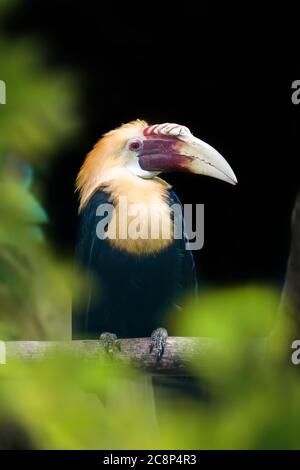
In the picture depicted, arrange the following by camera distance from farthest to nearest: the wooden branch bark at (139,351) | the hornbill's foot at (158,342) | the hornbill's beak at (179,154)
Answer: the hornbill's beak at (179,154) < the hornbill's foot at (158,342) < the wooden branch bark at (139,351)

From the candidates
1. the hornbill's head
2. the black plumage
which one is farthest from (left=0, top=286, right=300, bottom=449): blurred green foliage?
the hornbill's head

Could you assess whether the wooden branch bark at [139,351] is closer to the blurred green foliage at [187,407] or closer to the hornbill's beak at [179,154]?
the blurred green foliage at [187,407]

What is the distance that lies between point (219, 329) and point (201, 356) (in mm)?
390

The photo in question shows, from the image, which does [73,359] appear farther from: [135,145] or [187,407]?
[135,145]

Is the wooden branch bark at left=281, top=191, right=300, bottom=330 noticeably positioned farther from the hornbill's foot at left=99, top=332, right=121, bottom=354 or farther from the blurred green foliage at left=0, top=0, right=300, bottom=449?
the hornbill's foot at left=99, top=332, right=121, bottom=354

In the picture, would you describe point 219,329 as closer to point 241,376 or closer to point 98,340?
point 241,376

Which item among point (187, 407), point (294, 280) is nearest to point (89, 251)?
point (187, 407)

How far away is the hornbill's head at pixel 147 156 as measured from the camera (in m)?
2.16

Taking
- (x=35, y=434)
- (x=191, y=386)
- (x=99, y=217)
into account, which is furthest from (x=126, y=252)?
(x=35, y=434)

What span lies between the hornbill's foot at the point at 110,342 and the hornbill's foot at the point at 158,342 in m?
0.08

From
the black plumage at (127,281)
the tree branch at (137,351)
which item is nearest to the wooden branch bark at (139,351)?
the tree branch at (137,351)

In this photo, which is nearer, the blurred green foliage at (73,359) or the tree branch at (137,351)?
the blurred green foliage at (73,359)

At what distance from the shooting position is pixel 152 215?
223 cm

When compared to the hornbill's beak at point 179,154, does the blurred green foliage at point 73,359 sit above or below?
below
